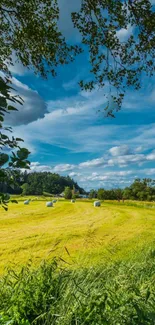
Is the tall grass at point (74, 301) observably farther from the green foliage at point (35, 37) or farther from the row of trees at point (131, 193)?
the row of trees at point (131, 193)

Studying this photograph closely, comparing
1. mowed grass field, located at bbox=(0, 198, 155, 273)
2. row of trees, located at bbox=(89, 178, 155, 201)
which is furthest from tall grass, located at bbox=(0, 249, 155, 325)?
row of trees, located at bbox=(89, 178, 155, 201)

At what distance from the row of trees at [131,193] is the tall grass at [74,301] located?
1634 inches

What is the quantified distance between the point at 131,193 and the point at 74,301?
154ft

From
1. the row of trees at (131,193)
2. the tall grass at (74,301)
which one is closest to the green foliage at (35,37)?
the tall grass at (74,301)

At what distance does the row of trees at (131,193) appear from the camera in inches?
1802

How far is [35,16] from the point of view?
5.35m

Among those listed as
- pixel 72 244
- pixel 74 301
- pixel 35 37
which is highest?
pixel 35 37

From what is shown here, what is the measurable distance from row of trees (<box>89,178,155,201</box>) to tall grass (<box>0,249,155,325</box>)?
41508mm

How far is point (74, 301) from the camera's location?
2760 millimetres

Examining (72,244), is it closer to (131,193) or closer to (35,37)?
(35,37)

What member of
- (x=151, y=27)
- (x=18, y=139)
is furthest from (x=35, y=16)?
(x=18, y=139)

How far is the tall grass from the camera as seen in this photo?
2439 millimetres

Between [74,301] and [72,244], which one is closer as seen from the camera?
[74,301]

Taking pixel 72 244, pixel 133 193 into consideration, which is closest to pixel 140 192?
pixel 133 193
